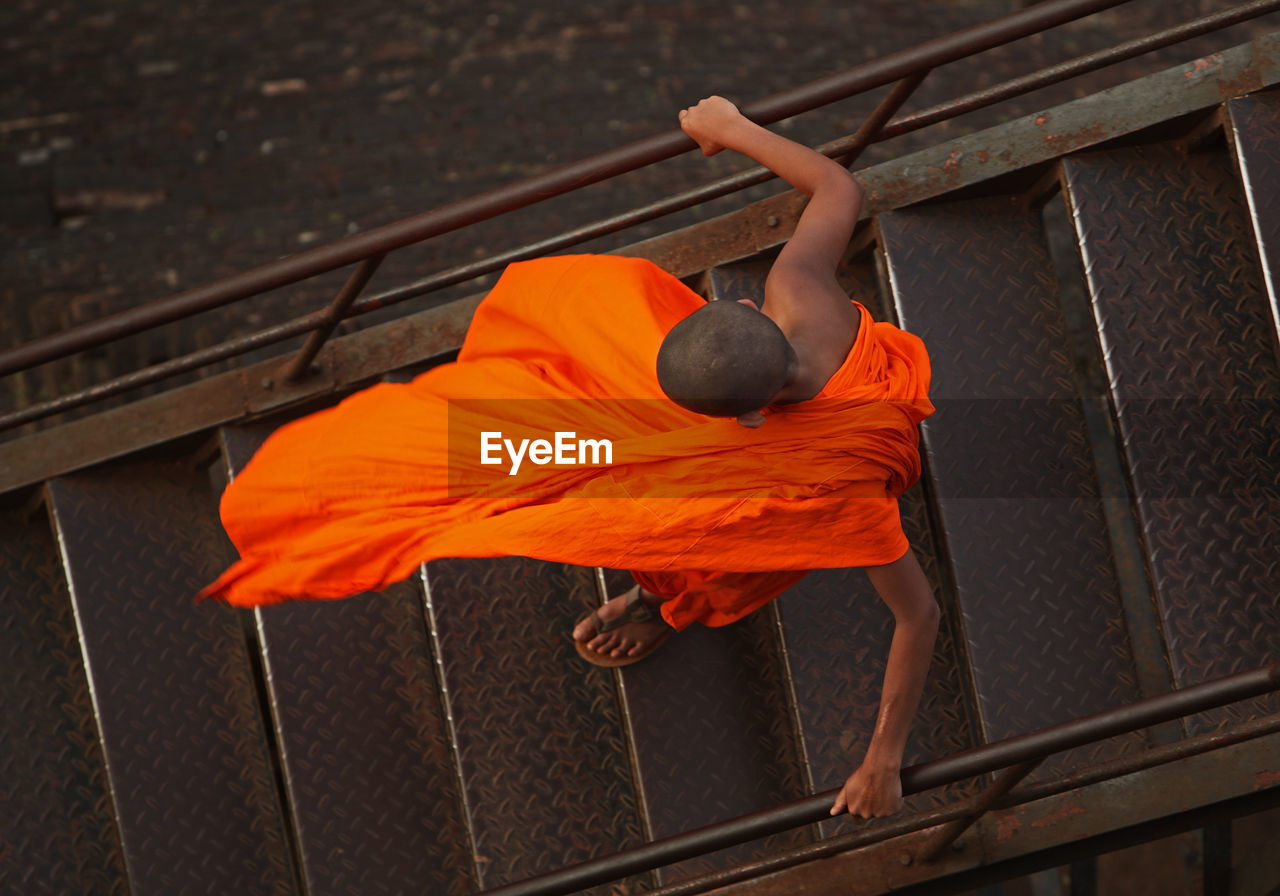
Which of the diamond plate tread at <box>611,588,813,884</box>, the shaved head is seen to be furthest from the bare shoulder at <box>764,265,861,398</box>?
the diamond plate tread at <box>611,588,813,884</box>

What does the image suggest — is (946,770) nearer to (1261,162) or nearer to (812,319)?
(812,319)

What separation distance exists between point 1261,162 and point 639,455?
196cm

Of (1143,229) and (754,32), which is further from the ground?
(754,32)

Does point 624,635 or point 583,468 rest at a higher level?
point 583,468

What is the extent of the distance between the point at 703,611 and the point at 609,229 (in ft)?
3.43

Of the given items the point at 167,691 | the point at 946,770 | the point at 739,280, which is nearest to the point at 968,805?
the point at 946,770

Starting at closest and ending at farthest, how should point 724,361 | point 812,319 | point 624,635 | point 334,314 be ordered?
point 724,361, point 812,319, point 334,314, point 624,635

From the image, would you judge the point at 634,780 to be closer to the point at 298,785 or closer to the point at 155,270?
the point at 298,785

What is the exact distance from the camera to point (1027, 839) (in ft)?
9.57

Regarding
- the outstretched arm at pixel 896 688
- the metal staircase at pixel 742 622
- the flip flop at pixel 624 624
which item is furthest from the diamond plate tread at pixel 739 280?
the outstretched arm at pixel 896 688

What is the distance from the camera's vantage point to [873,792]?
2.51 metres

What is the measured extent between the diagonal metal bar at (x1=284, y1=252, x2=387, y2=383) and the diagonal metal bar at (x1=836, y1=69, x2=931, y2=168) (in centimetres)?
123

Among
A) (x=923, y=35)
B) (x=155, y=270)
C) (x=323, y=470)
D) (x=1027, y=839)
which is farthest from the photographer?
(x=923, y=35)

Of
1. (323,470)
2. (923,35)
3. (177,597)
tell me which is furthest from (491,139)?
(323,470)
